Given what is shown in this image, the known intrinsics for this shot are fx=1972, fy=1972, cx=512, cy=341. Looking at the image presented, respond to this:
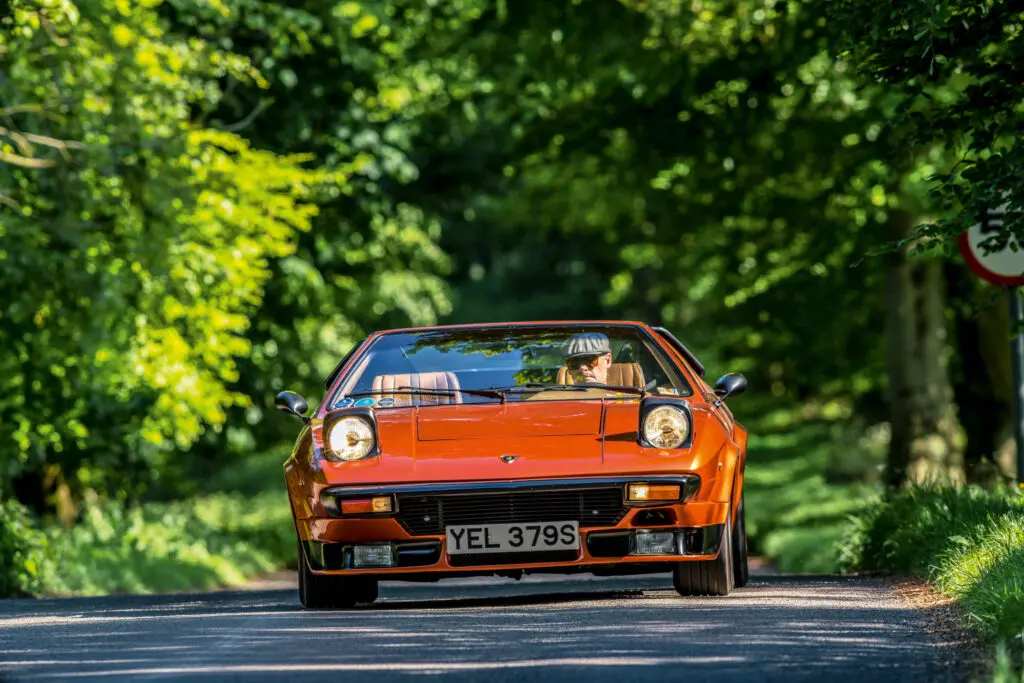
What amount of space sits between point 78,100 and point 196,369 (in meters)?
3.42

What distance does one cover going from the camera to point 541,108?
22.0 m

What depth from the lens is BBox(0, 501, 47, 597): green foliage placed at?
14562mm

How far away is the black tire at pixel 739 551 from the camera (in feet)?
34.1

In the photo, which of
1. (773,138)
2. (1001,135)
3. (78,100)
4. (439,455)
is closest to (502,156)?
(773,138)

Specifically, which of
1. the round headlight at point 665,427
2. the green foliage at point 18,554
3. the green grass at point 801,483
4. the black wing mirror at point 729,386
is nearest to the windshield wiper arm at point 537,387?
the round headlight at point 665,427

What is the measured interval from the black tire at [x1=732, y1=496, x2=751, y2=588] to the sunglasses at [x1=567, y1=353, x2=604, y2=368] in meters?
1.09

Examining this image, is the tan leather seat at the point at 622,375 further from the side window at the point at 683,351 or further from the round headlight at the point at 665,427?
the round headlight at the point at 665,427

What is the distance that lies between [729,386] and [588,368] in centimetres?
74

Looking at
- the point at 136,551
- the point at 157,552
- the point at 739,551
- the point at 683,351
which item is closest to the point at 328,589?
the point at 739,551

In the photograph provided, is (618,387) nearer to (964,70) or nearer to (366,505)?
(366,505)

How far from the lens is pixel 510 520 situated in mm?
9023

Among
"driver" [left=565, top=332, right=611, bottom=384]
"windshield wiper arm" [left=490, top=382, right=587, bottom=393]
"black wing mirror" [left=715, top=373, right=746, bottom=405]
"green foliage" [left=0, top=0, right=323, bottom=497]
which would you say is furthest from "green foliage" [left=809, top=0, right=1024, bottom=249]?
"green foliage" [left=0, top=0, right=323, bottom=497]

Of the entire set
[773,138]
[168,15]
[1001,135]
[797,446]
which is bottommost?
[797,446]

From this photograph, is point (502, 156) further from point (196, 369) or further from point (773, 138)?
point (196, 369)
